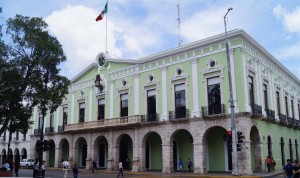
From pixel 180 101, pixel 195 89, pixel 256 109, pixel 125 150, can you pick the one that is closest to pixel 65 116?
pixel 125 150

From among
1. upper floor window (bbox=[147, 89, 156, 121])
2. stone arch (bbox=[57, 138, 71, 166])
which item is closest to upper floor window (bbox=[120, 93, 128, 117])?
upper floor window (bbox=[147, 89, 156, 121])

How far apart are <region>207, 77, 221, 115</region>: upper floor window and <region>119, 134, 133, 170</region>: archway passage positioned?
1040cm

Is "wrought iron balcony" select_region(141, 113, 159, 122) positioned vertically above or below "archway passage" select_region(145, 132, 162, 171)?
above

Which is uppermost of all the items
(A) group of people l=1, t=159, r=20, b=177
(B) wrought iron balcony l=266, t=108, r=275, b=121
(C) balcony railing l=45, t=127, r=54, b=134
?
(B) wrought iron balcony l=266, t=108, r=275, b=121

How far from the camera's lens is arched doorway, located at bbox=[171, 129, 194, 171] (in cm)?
2805

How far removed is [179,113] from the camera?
2722 cm

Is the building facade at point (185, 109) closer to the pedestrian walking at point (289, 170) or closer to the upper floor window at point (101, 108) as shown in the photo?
the upper floor window at point (101, 108)

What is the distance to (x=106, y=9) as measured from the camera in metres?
31.2

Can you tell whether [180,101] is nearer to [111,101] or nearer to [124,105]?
[124,105]

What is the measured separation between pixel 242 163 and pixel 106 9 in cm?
1884

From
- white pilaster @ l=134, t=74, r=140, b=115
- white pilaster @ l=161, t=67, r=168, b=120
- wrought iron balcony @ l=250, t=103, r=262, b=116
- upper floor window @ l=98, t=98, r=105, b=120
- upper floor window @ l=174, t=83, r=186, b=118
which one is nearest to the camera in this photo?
wrought iron balcony @ l=250, t=103, r=262, b=116

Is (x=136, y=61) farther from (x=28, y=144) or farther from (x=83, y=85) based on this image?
(x=28, y=144)

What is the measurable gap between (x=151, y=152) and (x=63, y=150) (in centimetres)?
1486

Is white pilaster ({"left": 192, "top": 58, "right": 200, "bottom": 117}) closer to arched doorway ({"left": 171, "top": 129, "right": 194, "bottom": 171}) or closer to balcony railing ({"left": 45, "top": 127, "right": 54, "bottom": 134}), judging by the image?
arched doorway ({"left": 171, "top": 129, "right": 194, "bottom": 171})
